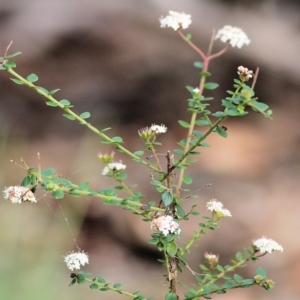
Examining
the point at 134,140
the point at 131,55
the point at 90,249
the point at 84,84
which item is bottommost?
the point at 90,249

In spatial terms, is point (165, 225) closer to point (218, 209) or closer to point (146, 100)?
point (218, 209)

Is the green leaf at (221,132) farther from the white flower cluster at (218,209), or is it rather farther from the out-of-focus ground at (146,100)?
the out-of-focus ground at (146,100)

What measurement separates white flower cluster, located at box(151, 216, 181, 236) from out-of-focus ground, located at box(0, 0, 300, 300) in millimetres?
747

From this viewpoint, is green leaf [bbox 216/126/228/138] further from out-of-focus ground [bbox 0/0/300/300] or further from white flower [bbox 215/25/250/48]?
out-of-focus ground [bbox 0/0/300/300]

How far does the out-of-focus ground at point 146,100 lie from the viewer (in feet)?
3.71

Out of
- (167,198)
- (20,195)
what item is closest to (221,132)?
(167,198)

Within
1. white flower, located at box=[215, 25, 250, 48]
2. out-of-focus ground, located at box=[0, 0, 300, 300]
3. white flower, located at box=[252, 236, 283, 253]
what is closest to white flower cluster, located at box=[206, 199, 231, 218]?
white flower, located at box=[252, 236, 283, 253]

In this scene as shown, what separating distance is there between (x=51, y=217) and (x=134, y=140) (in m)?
0.37

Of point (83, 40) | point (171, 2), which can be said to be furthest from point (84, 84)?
point (171, 2)

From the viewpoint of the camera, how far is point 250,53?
3.92ft

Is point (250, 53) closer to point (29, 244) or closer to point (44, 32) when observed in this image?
point (44, 32)

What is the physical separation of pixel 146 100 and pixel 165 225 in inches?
34.5

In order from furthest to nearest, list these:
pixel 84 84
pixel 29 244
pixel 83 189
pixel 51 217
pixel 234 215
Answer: pixel 84 84
pixel 234 215
pixel 51 217
pixel 29 244
pixel 83 189

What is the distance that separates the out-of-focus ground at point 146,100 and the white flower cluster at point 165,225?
0.75 m
